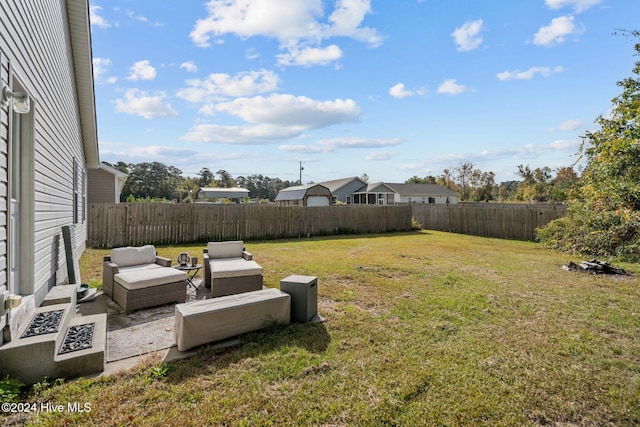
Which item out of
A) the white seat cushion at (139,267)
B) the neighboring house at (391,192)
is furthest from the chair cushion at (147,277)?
the neighboring house at (391,192)

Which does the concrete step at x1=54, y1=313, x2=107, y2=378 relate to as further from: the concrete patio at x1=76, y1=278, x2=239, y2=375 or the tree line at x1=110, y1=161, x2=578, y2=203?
the tree line at x1=110, y1=161, x2=578, y2=203

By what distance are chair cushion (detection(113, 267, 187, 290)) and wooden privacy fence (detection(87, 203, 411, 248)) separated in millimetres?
6700

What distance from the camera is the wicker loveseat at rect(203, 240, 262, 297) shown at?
4.74 m

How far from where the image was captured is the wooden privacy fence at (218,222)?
399 inches

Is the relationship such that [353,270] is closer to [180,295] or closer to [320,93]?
[180,295]

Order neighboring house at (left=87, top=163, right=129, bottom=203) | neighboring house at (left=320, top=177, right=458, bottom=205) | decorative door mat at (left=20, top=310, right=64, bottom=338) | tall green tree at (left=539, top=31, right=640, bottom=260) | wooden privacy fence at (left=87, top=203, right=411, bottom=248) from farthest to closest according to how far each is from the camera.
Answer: neighboring house at (left=320, top=177, right=458, bottom=205)
neighboring house at (left=87, top=163, right=129, bottom=203)
wooden privacy fence at (left=87, top=203, right=411, bottom=248)
tall green tree at (left=539, top=31, right=640, bottom=260)
decorative door mat at (left=20, top=310, right=64, bottom=338)

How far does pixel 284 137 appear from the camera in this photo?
2664 cm

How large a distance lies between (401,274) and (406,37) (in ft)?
22.1

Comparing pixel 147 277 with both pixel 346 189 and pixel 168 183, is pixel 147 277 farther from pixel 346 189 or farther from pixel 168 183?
pixel 168 183

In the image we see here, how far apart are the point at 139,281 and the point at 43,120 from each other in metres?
2.38

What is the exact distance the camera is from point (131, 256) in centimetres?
502

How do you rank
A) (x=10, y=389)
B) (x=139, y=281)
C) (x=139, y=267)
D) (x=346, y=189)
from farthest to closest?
(x=346, y=189) → (x=139, y=267) → (x=139, y=281) → (x=10, y=389)

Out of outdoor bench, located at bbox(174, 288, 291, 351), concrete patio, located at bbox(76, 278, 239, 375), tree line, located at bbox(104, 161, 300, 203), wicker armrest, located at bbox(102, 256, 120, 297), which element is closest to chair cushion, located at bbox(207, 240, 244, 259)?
concrete patio, located at bbox(76, 278, 239, 375)

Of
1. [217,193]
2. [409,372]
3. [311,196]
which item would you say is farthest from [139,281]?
[217,193]
